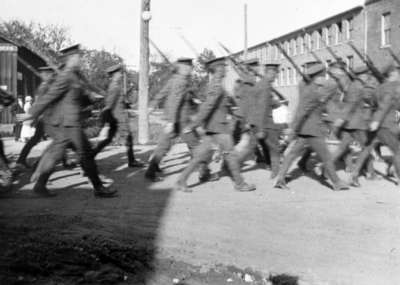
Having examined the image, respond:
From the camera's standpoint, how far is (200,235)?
645 cm

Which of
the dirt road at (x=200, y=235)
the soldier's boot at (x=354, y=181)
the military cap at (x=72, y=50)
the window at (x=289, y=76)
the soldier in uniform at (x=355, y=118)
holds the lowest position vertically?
the dirt road at (x=200, y=235)

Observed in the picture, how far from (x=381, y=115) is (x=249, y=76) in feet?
9.96

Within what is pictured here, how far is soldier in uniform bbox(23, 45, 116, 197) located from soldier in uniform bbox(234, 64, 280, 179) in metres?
2.91

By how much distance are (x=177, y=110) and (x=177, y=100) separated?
19 centimetres

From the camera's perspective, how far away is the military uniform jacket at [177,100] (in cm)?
961

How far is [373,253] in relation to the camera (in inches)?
231

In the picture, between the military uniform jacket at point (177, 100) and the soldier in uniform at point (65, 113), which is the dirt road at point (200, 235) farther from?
the military uniform jacket at point (177, 100)

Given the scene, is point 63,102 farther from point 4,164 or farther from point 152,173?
point 152,173

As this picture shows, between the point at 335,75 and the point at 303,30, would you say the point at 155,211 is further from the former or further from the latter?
the point at 303,30

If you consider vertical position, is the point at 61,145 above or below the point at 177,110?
below

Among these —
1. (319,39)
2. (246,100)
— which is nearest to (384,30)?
(319,39)

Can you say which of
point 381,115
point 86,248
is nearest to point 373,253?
point 86,248

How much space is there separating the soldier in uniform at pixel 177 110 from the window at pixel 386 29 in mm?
26331

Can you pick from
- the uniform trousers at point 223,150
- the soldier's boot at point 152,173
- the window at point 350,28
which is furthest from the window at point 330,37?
the uniform trousers at point 223,150
